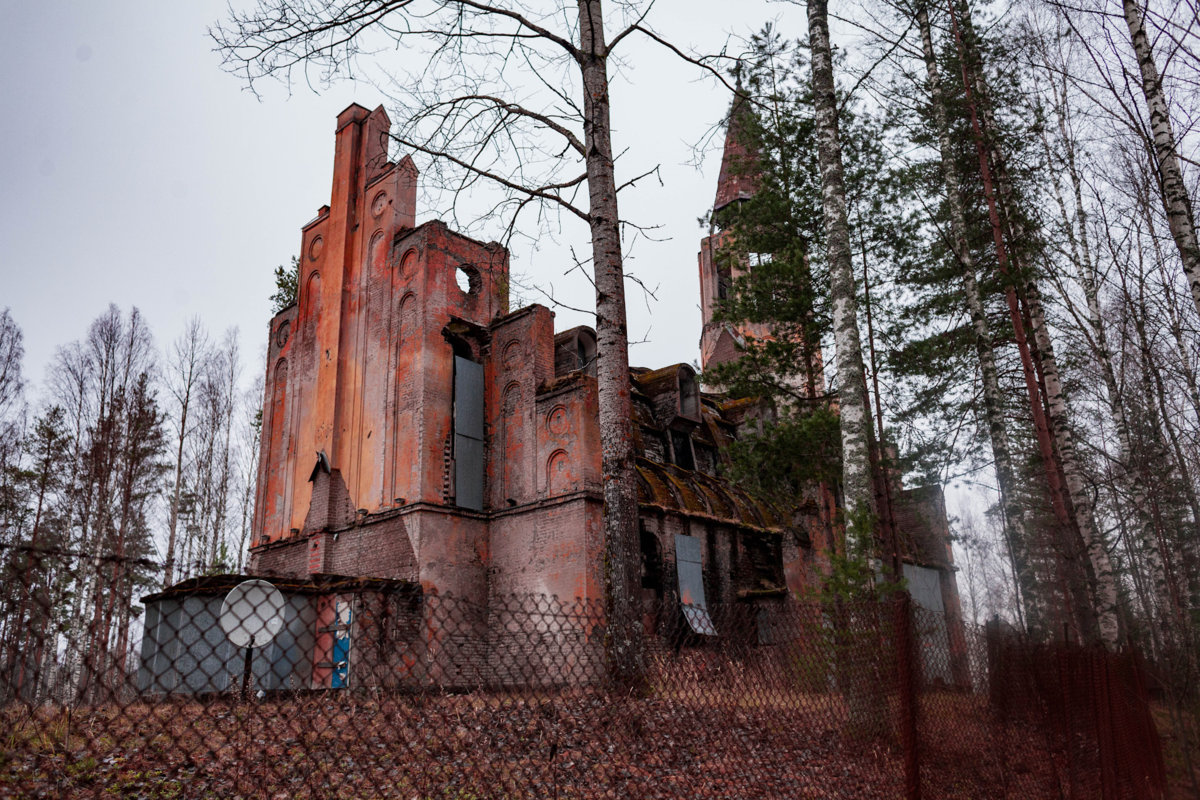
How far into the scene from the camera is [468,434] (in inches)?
816

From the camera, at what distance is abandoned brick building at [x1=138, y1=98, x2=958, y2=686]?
1934 cm

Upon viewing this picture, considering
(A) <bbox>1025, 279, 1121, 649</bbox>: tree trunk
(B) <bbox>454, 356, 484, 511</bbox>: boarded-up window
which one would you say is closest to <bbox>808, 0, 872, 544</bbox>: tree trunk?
(A) <bbox>1025, 279, 1121, 649</bbox>: tree trunk

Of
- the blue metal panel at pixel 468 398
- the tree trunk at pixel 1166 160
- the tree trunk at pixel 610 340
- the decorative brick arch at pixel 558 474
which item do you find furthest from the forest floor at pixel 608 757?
the blue metal panel at pixel 468 398

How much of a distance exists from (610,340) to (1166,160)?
6326 millimetres

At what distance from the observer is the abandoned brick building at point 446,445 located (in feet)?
63.5

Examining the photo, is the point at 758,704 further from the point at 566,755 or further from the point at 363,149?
the point at 363,149

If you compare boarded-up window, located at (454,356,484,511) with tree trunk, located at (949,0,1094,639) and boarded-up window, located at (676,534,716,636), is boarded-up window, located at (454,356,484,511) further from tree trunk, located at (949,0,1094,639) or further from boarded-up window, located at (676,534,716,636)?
tree trunk, located at (949,0,1094,639)

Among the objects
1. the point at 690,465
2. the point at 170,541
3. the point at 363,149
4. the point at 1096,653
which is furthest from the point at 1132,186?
the point at 170,541

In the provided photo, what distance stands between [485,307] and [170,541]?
505 inches

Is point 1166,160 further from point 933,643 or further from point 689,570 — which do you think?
point 689,570

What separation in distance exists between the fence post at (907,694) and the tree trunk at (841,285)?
480 cm

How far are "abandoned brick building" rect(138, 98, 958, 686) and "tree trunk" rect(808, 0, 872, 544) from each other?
6874 millimetres

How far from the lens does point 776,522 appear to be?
26.7 m

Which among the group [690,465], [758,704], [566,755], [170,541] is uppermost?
[690,465]
